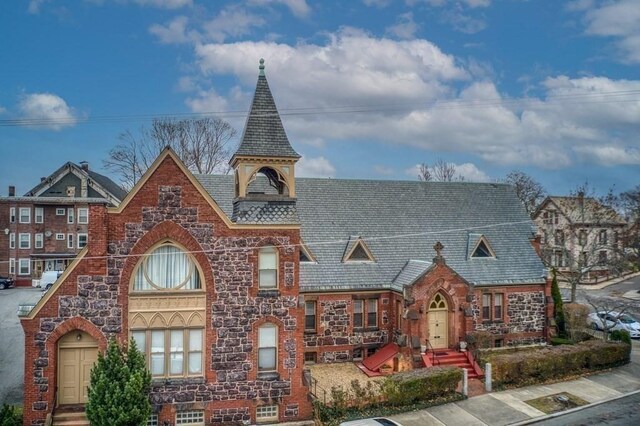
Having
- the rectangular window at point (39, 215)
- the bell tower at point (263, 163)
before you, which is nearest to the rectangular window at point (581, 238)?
the bell tower at point (263, 163)

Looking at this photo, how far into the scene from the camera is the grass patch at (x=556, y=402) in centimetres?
1894

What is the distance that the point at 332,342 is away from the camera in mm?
23453

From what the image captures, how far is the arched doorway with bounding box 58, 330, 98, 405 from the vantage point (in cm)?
1686

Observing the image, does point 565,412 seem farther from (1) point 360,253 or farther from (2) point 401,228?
(2) point 401,228

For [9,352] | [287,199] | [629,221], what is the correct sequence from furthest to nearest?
[629,221] < [9,352] < [287,199]

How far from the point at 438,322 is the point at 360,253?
197 inches

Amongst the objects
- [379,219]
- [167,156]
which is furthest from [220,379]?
[379,219]

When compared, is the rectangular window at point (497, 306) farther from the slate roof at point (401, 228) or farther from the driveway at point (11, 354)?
the driveway at point (11, 354)

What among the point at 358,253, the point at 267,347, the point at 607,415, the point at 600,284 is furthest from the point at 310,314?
the point at 600,284

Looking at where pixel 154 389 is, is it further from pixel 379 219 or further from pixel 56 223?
pixel 56 223

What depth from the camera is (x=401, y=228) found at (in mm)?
26750

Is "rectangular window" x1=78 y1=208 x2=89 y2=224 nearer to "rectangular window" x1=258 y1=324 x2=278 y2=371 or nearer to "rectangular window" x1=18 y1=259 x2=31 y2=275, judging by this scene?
"rectangular window" x1=18 y1=259 x2=31 y2=275

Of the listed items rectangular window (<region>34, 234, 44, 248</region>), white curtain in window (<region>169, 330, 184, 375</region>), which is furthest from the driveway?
rectangular window (<region>34, 234, 44, 248</region>)

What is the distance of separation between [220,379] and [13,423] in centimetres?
660
